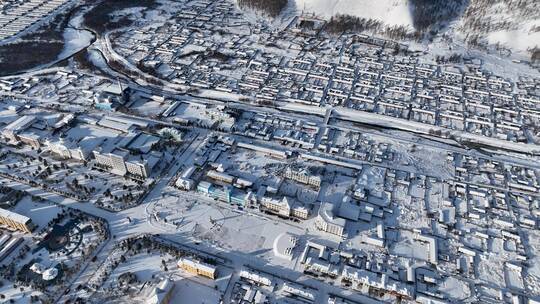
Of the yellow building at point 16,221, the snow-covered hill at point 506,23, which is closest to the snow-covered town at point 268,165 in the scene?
the yellow building at point 16,221

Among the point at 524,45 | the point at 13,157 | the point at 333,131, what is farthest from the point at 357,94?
the point at 13,157

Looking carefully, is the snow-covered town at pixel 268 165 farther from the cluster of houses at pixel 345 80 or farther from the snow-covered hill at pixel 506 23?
the snow-covered hill at pixel 506 23

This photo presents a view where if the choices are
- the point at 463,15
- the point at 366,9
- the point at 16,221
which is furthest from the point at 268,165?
the point at 463,15

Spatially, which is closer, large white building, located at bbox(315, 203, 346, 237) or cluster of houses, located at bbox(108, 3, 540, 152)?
large white building, located at bbox(315, 203, 346, 237)

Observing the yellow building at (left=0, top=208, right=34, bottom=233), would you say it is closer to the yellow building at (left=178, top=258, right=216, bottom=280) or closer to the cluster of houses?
the yellow building at (left=178, top=258, right=216, bottom=280)

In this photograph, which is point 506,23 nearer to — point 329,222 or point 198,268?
point 329,222

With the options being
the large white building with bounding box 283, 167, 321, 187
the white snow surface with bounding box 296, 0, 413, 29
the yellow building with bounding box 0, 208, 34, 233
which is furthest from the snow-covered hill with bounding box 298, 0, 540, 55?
the yellow building with bounding box 0, 208, 34, 233
